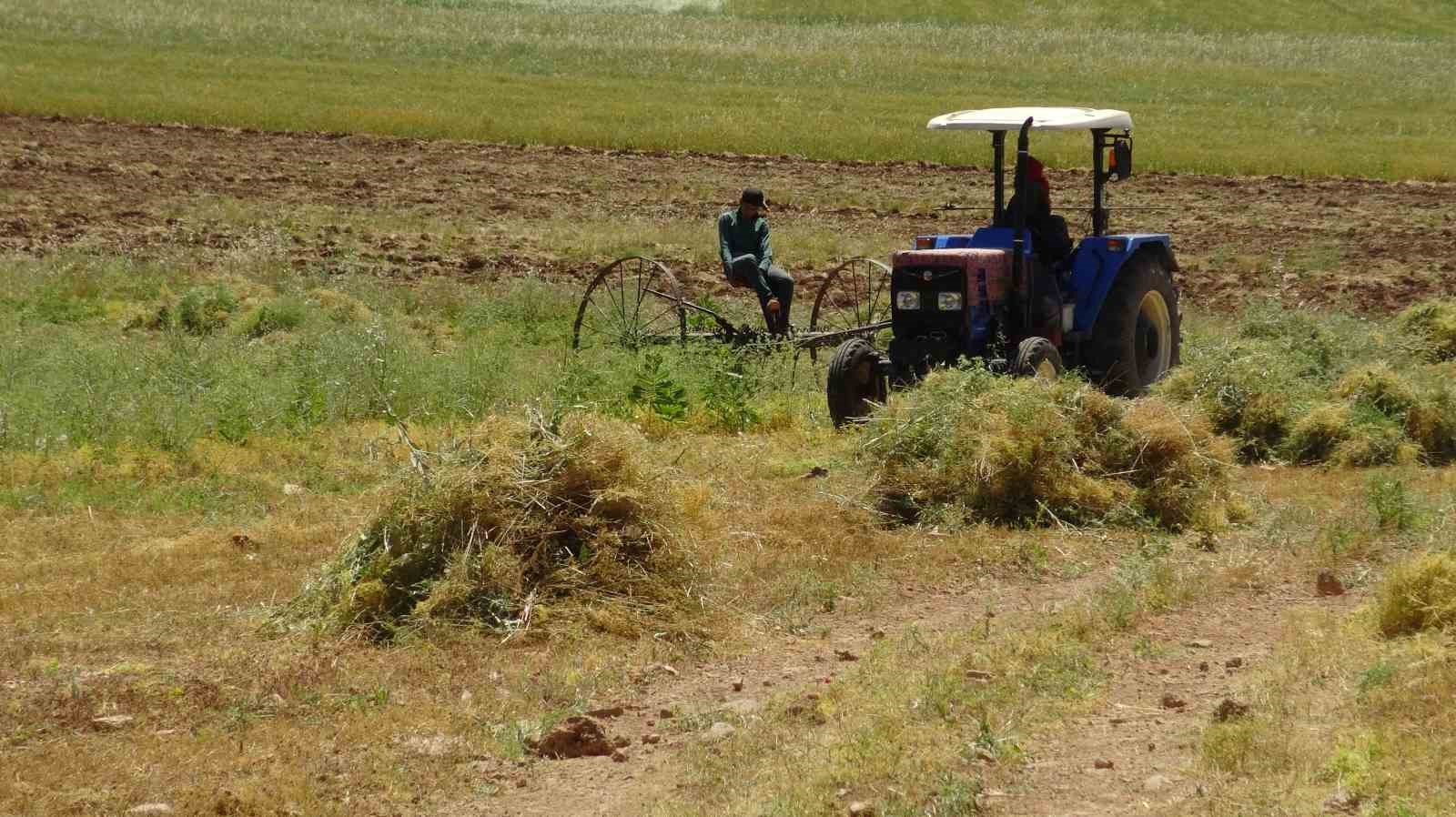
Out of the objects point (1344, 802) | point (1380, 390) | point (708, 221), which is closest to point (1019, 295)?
point (1380, 390)

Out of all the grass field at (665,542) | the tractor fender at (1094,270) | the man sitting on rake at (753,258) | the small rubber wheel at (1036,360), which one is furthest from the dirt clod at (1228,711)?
the man sitting on rake at (753,258)

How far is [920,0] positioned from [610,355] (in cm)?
7074

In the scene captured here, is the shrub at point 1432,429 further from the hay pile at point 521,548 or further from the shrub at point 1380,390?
the hay pile at point 521,548

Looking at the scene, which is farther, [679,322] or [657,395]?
[679,322]

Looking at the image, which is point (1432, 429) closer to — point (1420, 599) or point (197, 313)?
point (1420, 599)

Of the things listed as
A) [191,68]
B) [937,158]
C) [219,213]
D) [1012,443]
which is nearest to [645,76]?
[191,68]

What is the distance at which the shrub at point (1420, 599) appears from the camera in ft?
20.8

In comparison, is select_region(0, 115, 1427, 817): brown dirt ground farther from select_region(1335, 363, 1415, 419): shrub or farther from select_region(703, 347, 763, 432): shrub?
select_region(703, 347, 763, 432): shrub

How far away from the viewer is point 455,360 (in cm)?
1261

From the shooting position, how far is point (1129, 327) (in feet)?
37.6

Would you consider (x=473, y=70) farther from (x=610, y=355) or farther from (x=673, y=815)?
(x=673, y=815)

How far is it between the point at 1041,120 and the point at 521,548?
535cm

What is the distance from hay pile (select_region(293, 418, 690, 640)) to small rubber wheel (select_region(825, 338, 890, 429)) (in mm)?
3413

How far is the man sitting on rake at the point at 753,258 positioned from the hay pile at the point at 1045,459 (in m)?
3.39
